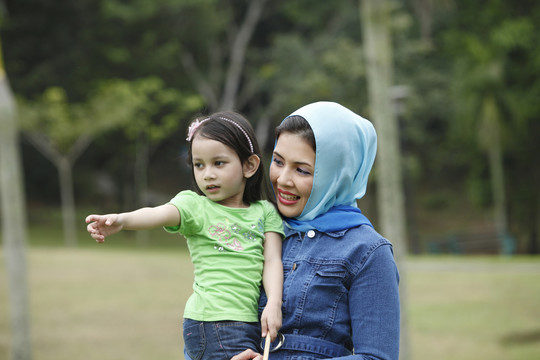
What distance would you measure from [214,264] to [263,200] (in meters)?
0.31

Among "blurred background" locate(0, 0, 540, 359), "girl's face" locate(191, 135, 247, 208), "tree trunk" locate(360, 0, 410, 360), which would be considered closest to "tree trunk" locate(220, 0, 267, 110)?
"blurred background" locate(0, 0, 540, 359)

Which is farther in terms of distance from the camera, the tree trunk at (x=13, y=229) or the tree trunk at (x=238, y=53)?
the tree trunk at (x=238, y=53)

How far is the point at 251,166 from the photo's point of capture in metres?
2.26

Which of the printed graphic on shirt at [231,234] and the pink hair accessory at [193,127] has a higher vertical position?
the pink hair accessory at [193,127]

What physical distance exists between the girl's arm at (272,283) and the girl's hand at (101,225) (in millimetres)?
507

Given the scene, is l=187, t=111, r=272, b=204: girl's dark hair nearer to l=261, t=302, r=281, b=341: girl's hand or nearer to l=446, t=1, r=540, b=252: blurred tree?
l=261, t=302, r=281, b=341: girl's hand

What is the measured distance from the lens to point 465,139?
2312 cm

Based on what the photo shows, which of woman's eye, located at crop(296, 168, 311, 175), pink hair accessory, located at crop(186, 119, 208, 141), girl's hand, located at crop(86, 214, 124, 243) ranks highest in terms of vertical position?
pink hair accessory, located at crop(186, 119, 208, 141)

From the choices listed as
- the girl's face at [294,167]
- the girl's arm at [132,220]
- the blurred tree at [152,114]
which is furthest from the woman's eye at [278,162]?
the blurred tree at [152,114]

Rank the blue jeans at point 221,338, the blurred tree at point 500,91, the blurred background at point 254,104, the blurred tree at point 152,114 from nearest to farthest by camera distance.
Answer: the blue jeans at point 221,338 < the blurred background at point 254,104 < the blurred tree at point 500,91 < the blurred tree at point 152,114

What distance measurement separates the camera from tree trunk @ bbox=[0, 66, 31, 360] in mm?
7309

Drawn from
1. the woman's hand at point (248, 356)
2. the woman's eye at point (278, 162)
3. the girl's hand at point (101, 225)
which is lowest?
the woman's hand at point (248, 356)

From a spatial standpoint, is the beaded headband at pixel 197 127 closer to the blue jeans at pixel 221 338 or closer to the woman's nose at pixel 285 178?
the woman's nose at pixel 285 178

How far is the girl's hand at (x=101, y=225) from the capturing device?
1.77 metres
